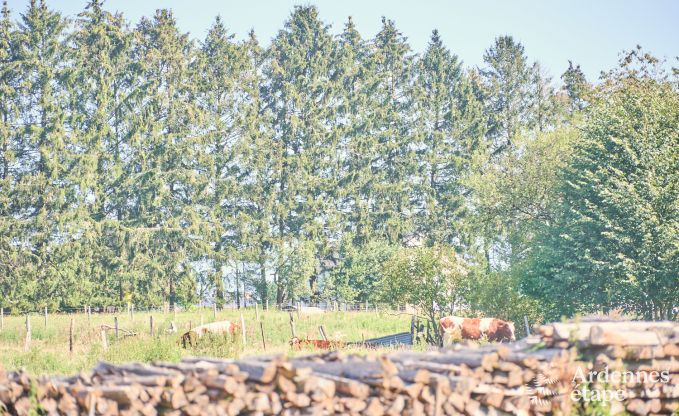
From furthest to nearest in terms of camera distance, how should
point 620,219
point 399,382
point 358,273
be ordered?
point 358,273 < point 620,219 < point 399,382

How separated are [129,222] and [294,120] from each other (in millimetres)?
14367

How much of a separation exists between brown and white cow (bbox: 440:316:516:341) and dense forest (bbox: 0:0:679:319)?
326 cm

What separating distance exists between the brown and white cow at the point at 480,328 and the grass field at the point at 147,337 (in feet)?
14.1

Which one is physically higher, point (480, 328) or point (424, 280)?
point (424, 280)

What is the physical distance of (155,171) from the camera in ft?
189

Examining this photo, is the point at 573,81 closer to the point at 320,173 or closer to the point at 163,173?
the point at 320,173

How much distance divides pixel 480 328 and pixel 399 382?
2536 centimetres

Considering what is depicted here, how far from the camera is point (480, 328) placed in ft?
117

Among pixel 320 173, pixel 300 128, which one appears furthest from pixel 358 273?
pixel 300 128

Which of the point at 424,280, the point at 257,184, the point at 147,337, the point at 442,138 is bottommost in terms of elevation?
the point at 147,337

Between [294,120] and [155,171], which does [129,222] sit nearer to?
[155,171]

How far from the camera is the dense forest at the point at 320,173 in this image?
1423 inches

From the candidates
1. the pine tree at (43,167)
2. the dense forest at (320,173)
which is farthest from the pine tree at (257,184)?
the pine tree at (43,167)

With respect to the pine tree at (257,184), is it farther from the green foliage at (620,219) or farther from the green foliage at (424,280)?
the green foliage at (620,219)
